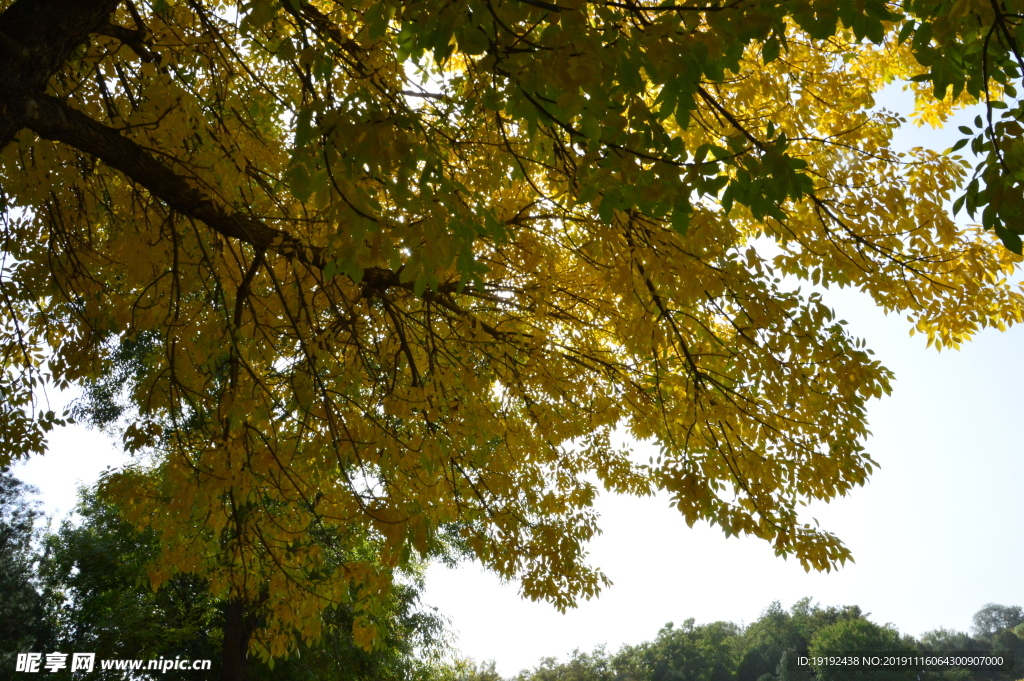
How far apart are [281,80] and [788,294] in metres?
4.08

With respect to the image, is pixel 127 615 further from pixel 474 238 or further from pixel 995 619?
pixel 995 619

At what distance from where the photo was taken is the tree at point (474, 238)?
212cm

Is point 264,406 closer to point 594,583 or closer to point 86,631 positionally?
point 594,583

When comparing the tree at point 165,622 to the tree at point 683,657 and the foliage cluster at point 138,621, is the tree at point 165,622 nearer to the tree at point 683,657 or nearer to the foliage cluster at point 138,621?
the foliage cluster at point 138,621

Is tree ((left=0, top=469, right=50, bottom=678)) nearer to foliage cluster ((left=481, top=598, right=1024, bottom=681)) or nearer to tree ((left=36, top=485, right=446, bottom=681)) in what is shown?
tree ((left=36, top=485, right=446, bottom=681))

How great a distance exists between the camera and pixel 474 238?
2.43m

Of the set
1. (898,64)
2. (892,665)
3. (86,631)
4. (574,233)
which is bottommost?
(892,665)

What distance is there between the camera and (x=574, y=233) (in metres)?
6.25

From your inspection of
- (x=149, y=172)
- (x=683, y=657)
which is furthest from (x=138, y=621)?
(x=683, y=657)

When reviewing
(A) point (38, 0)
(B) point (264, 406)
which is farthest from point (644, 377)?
(A) point (38, 0)

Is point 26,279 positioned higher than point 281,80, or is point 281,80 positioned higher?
point 281,80

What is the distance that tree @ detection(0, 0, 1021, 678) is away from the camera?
2.12m

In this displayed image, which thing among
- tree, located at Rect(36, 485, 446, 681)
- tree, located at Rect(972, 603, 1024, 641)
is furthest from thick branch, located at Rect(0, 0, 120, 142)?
tree, located at Rect(972, 603, 1024, 641)

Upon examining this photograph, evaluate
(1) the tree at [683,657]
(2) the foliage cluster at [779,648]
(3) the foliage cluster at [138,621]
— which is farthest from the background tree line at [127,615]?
(2) the foliage cluster at [779,648]
